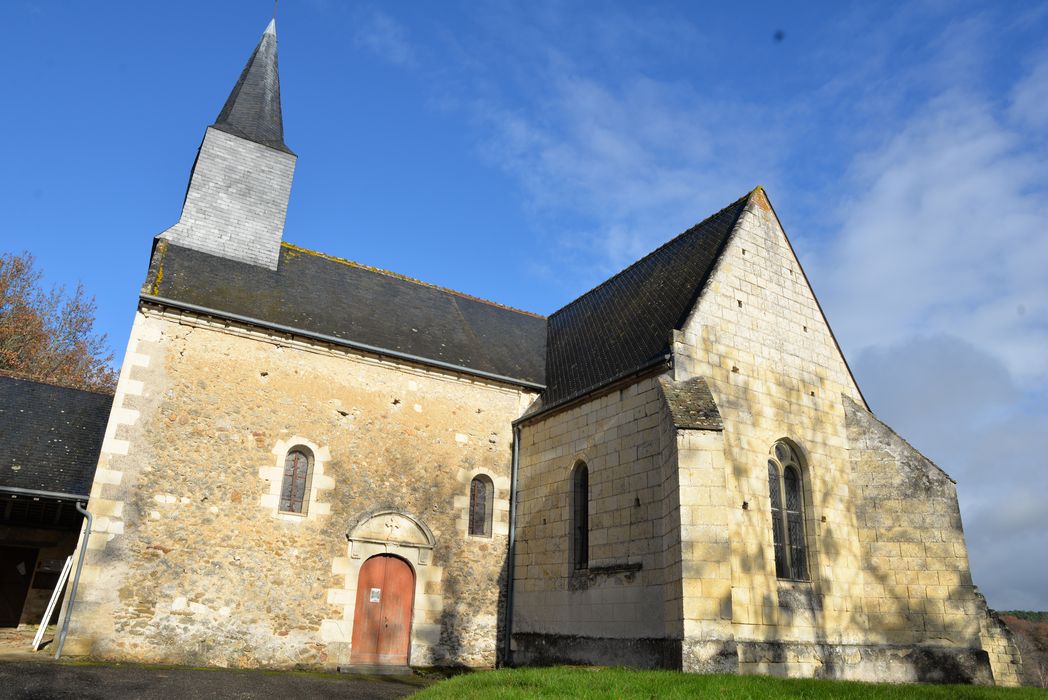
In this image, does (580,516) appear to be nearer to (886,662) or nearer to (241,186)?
(886,662)

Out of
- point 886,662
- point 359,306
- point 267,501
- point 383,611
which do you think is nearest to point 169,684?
point 267,501

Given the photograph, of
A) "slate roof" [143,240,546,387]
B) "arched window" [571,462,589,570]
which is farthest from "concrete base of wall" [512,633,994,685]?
"slate roof" [143,240,546,387]

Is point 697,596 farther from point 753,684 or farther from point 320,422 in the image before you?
point 320,422

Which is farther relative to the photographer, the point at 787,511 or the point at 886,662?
the point at 787,511

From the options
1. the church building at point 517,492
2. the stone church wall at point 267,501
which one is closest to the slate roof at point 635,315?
the church building at point 517,492

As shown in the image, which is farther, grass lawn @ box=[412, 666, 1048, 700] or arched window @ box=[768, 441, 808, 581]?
arched window @ box=[768, 441, 808, 581]

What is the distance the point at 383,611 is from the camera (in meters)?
12.2

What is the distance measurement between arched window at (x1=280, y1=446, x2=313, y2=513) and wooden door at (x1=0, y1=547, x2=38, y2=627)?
237 inches

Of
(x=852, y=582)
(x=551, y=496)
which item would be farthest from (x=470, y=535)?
(x=852, y=582)

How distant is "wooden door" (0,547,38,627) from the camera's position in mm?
13398

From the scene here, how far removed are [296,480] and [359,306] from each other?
4.14 metres

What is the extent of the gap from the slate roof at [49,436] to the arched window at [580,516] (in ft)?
Answer: 26.1

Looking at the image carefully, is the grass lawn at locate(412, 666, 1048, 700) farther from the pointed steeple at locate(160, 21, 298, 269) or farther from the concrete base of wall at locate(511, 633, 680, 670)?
the pointed steeple at locate(160, 21, 298, 269)

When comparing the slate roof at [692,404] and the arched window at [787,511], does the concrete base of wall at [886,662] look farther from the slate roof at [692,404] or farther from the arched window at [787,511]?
the slate roof at [692,404]
